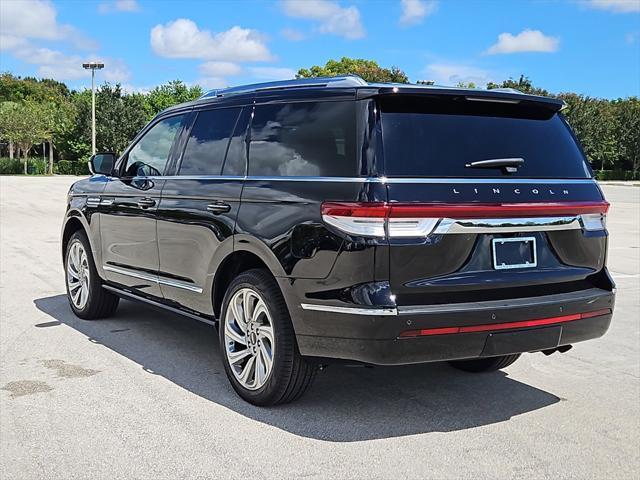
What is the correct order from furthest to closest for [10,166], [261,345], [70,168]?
1. [70,168]
2. [10,166]
3. [261,345]

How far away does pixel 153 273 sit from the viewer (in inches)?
227

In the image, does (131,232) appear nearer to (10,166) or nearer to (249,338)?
(249,338)

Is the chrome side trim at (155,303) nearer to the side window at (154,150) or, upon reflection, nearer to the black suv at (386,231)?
the black suv at (386,231)

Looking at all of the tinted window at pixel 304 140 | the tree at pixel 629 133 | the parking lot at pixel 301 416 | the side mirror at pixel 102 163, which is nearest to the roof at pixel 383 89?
the tinted window at pixel 304 140

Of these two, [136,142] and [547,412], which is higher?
[136,142]

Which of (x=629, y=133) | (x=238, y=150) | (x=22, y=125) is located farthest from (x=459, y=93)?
(x=629, y=133)

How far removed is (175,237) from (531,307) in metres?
2.61

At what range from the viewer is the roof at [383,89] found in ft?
13.5

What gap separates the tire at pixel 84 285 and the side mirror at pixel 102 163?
2.30 feet

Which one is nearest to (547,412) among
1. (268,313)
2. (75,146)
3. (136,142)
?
(268,313)

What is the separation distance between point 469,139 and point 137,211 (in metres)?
2.93

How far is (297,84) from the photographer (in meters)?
4.77

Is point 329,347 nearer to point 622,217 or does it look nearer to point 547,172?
point 547,172

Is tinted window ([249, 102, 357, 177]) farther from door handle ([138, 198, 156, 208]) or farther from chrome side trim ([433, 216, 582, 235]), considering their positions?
door handle ([138, 198, 156, 208])
